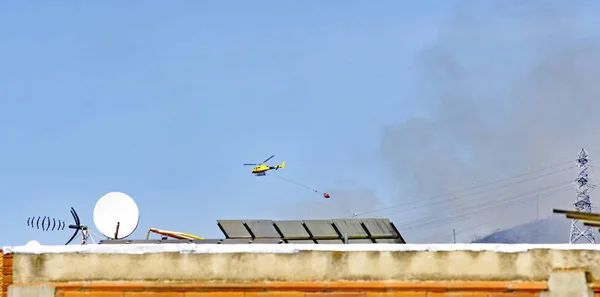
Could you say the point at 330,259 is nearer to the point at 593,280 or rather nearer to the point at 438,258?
the point at 438,258

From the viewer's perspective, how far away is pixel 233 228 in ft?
94.4

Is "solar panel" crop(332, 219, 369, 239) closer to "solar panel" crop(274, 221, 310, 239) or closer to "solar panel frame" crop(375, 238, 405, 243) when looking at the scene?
"solar panel frame" crop(375, 238, 405, 243)

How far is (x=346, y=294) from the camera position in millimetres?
22906

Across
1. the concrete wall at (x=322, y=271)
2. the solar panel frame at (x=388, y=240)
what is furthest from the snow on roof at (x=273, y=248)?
the solar panel frame at (x=388, y=240)

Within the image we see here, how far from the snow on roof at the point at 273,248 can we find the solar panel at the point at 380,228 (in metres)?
6.18

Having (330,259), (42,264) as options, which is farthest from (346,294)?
(42,264)

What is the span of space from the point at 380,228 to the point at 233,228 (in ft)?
12.5

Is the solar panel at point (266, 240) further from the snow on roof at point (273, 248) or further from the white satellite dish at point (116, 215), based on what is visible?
the snow on roof at point (273, 248)

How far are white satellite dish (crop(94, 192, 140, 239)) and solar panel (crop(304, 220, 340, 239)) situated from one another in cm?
459

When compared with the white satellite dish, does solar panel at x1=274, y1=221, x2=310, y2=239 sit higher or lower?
lower

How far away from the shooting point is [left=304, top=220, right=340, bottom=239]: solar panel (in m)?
28.4

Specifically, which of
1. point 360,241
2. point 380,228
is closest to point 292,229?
point 360,241

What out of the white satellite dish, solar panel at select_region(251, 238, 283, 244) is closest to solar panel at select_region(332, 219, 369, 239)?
solar panel at select_region(251, 238, 283, 244)

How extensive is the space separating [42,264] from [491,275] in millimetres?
8851
